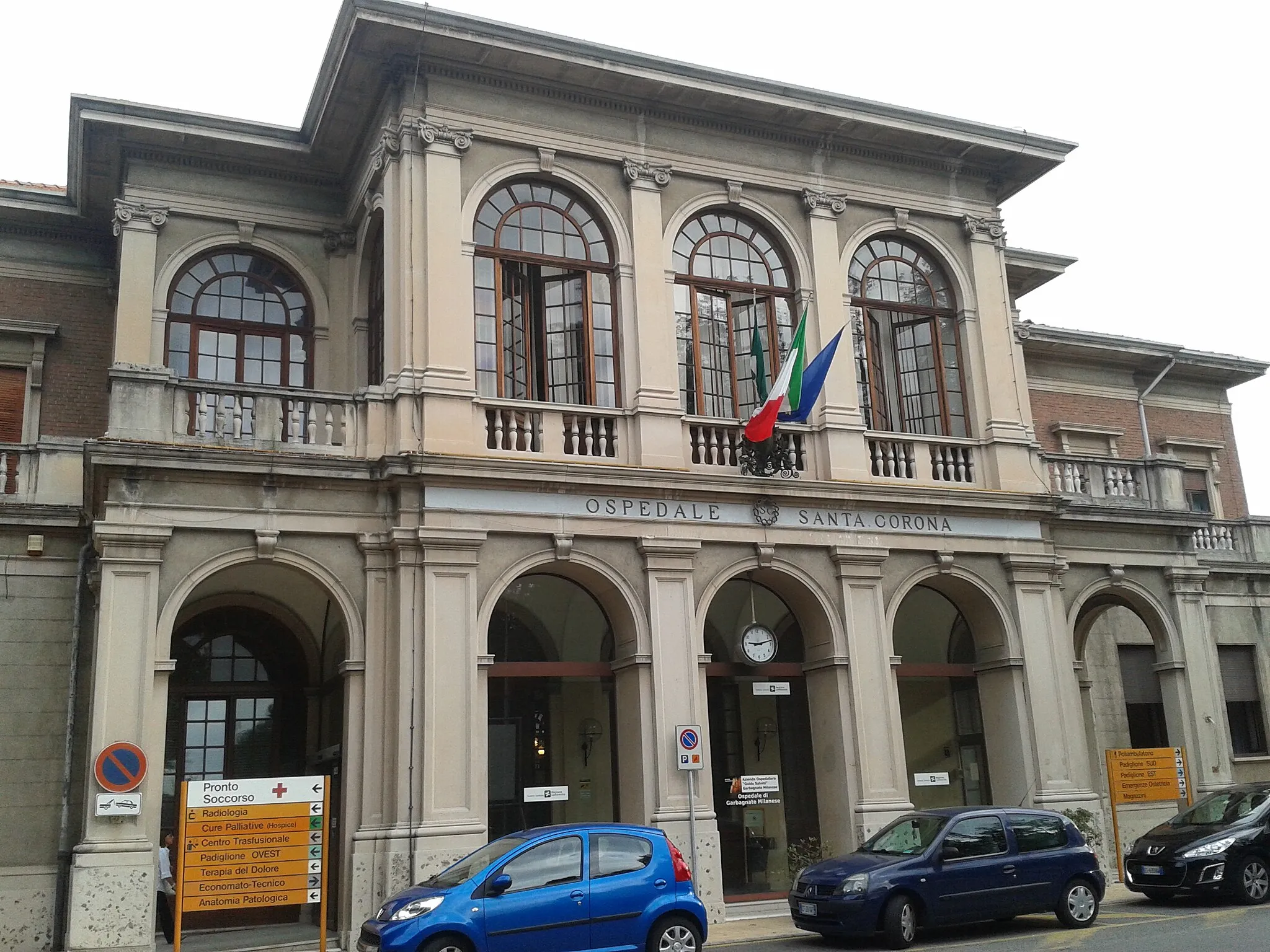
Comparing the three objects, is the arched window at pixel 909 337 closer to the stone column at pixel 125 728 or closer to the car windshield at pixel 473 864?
the car windshield at pixel 473 864

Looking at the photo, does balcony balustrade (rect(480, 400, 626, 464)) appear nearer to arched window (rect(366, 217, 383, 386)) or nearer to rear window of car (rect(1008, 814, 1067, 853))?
arched window (rect(366, 217, 383, 386))

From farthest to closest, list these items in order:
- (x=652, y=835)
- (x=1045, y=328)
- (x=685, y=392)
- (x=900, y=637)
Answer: (x=1045, y=328) < (x=900, y=637) < (x=685, y=392) < (x=652, y=835)

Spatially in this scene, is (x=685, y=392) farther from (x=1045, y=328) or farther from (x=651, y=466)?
(x=1045, y=328)

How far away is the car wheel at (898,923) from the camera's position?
12.9 metres

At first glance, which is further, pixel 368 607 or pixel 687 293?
pixel 687 293

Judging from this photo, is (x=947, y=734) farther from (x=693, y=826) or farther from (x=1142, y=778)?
(x=693, y=826)

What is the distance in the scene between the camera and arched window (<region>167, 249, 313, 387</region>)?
18.4 meters

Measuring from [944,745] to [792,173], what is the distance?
31.3ft

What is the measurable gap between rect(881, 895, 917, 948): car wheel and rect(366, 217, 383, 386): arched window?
1016 cm

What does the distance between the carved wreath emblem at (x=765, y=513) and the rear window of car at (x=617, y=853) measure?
20.5 ft

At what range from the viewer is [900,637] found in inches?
824

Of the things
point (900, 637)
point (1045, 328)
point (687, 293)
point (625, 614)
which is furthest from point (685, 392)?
point (1045, 328)

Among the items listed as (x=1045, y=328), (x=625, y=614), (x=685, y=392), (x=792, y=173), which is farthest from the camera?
(x=1045, y=328)

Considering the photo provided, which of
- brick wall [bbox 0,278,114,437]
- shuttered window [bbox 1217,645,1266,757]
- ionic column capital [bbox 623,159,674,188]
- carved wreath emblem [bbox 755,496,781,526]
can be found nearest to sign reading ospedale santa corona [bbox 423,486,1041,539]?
carved wreath emblem [bbox 755,496,781,526]
